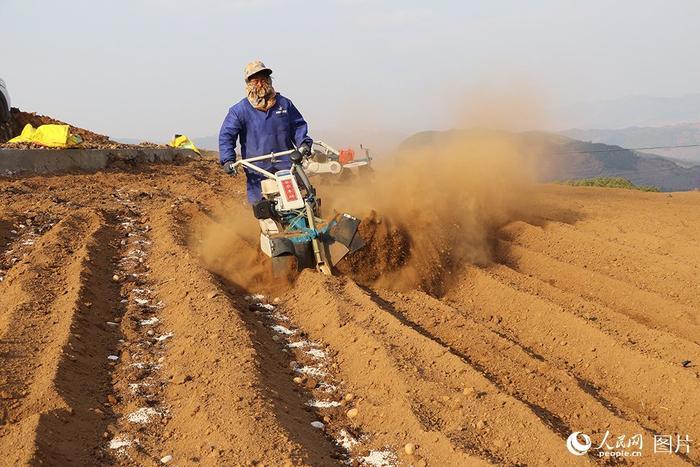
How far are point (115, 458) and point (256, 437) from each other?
33.2 inches

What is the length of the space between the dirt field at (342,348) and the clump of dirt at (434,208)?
56 millimetres

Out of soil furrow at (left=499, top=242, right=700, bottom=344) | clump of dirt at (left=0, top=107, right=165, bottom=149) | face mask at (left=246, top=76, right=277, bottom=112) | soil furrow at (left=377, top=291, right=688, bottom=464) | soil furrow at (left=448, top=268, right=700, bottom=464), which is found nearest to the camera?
soil furrow at (left=377, top=291, right=688, bottom=464)

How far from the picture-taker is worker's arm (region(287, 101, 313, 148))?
8.73 meters

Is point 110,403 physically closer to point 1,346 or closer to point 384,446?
point 1,346

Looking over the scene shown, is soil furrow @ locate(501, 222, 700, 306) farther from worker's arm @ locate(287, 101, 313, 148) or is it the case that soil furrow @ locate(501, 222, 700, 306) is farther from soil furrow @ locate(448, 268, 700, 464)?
worker's arm @ locate(287, 101, 313, 148)

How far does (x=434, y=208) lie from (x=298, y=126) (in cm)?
202

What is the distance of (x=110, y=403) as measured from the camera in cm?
505

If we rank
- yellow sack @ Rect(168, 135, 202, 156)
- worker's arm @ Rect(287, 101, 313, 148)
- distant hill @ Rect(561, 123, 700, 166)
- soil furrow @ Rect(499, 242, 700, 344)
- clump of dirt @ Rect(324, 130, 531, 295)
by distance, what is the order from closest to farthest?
soil furrow @ Rect(499, 242, 700, 344) → clump of dirt @ Rect(324, 130, 531, 295) → worker's arm @ Rect(287, 101, 313, 148) → yellow sack @ Rect(168, 135, 202, 156) → distant hill @ Rect(561, 123, 700, 166)

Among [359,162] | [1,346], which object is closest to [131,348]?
[1,346]

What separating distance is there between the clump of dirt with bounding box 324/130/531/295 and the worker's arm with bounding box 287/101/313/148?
107 cm

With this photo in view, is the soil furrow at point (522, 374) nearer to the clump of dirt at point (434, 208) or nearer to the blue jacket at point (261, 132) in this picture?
the clump of dirt at point (434, 208)

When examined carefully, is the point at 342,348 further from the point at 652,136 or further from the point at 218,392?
the point at 652,136

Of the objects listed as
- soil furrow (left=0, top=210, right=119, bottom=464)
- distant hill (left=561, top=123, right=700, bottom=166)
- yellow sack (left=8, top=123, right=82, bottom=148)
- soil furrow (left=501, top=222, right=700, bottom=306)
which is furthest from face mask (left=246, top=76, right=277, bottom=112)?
distant hill (left=561, top=123, right=700, bottom=166)

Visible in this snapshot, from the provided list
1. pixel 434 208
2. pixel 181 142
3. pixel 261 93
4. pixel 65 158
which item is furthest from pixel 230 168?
pixel 181 142
